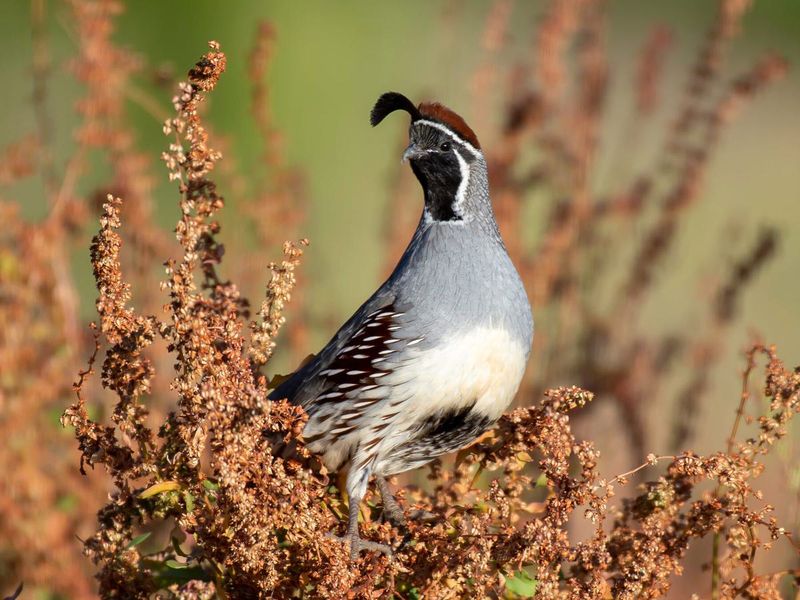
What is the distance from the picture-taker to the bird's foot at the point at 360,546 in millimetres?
2246

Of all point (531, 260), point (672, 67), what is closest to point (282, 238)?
point (531, 260)

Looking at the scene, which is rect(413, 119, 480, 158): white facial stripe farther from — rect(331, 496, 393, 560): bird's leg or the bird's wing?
rect(331, 496, 393, 560): bird's leg

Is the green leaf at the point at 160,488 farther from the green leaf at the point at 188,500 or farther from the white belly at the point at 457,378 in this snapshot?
the white belly at the point at 457,378

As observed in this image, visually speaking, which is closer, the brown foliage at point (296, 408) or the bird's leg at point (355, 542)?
the brown foliage at point (296, 408)

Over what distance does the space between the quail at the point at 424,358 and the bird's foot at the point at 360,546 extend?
0.09m

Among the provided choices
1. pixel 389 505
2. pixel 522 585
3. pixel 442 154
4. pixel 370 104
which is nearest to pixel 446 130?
pixel 442 154

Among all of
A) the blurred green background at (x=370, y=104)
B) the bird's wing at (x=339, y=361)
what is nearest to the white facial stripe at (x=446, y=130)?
the bird's wing at (x=339, y=361)

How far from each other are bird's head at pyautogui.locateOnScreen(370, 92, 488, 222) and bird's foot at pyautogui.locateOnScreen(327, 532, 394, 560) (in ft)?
2.91

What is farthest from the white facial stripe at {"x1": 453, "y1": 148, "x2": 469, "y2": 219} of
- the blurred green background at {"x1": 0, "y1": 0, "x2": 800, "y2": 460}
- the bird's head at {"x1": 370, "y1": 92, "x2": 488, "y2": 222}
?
the blurred green background at {"x1": 0, "y1": 0, "x2": 800, "y2": 460}

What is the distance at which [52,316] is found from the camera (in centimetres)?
359

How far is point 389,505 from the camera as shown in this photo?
2.70 meters

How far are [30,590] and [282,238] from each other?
1.46m

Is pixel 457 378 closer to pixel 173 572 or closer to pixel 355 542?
pixel 355 542

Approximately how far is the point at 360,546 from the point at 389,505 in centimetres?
39
